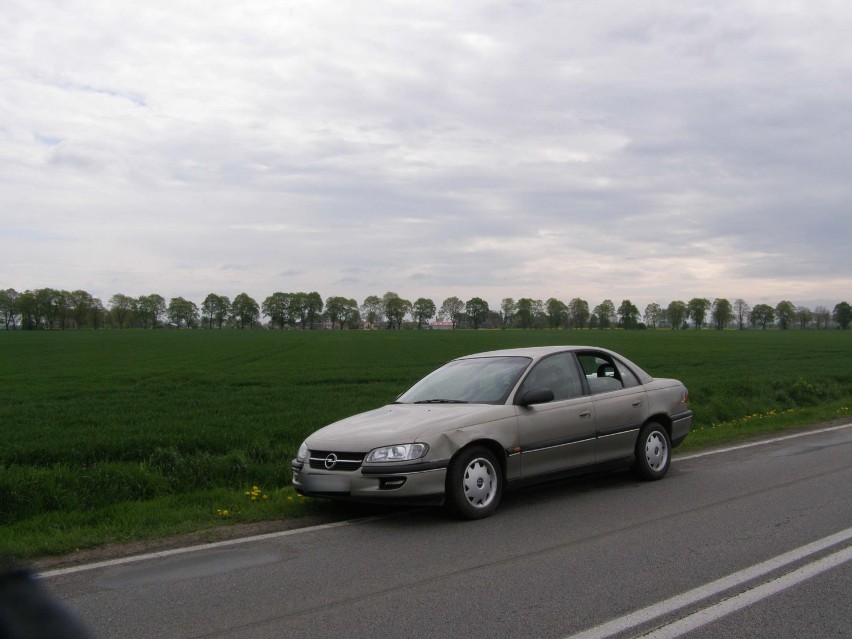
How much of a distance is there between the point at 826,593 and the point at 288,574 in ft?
11.2

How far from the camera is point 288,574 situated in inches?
205

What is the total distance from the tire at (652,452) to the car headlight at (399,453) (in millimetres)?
3046

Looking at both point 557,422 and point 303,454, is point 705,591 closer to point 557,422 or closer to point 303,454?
point 557,422

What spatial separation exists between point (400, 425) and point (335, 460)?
650 mm

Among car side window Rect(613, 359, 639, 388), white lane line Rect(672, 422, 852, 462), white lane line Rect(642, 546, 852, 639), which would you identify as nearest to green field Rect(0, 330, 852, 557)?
white lane line Rect(672, 422, 852, 462)

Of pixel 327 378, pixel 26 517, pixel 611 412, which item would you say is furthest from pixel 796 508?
pixel 327 378

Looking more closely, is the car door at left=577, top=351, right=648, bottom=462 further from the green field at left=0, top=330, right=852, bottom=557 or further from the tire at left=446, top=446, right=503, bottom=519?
the green field at left=0, top=330, right=852, bottom=557

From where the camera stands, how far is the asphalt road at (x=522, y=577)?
420 centimetres

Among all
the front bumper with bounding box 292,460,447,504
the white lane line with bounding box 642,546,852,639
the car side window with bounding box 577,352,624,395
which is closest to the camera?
the white lane line with bounding box 642,546,852,639

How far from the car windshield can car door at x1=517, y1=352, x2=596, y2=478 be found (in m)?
0.19

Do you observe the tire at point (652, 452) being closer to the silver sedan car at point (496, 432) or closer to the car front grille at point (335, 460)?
the silver sedan car at point (496, 432)

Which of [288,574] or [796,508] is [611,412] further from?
[288,574]

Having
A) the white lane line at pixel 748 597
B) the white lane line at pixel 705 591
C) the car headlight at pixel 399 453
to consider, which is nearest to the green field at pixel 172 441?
the car headlight at pixel 399 453

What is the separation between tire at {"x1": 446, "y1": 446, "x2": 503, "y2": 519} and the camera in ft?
A: 21.6
